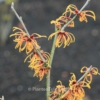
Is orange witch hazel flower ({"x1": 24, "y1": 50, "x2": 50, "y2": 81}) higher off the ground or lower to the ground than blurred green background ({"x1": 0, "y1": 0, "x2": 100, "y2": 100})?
lower

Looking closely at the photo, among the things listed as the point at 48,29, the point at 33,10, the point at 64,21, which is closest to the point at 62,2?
the point at 33,10

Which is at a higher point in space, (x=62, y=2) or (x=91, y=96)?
(x=62, y=2)

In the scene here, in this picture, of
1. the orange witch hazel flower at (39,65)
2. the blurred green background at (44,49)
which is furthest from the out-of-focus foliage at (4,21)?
the orange witch hazel flower at (39,65)

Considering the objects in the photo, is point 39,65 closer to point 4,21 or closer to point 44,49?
point 44,49

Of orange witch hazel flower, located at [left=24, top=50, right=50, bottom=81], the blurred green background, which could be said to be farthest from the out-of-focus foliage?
orange witch hazel flower, located at [left=24, top=50, right=50, bottom=81]

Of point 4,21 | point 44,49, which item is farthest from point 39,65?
point 4,21

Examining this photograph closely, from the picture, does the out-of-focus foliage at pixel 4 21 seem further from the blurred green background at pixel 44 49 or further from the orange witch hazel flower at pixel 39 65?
the orange witch hazel flower at pixel 39 65

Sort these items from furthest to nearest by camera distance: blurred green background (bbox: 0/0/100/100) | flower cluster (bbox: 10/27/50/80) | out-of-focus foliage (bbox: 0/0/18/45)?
1. out-of-focus foliage (bbox: 0/0/18/45)
2. blurred green background (bbox: 0/0/100/100)
3. flower cluster (bbox: 10/27/50/80)

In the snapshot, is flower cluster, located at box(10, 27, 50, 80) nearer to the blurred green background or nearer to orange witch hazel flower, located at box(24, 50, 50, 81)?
orange witch hazel flower, located at box(24, 50, 50, 81)

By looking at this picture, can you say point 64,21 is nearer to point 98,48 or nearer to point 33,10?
point 98,48
